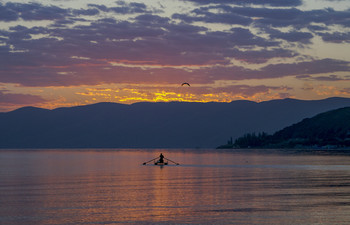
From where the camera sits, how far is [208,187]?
72.9 m

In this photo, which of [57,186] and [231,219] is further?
[57,186]

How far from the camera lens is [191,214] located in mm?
48344

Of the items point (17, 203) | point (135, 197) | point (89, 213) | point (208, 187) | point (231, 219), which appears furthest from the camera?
point (208, 187)

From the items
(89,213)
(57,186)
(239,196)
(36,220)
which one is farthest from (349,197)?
(57,186)

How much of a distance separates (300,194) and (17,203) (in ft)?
98.7

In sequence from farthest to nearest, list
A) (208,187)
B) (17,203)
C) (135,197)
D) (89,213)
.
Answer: (208,187)
(135,197)
(17,203)
(89,213)

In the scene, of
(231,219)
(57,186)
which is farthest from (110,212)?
(57,186)

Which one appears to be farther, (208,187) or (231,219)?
(208,187)

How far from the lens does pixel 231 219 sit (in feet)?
149

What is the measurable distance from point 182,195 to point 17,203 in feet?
58.0

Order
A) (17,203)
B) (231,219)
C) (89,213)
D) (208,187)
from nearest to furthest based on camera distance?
(231,219), (89,213), (17,203), (208,187)

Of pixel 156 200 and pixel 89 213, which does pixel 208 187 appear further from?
pixel 89 213

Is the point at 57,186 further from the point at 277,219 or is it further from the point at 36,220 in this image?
the point at 277,219

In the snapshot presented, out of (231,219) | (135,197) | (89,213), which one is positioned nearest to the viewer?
(231,219)
